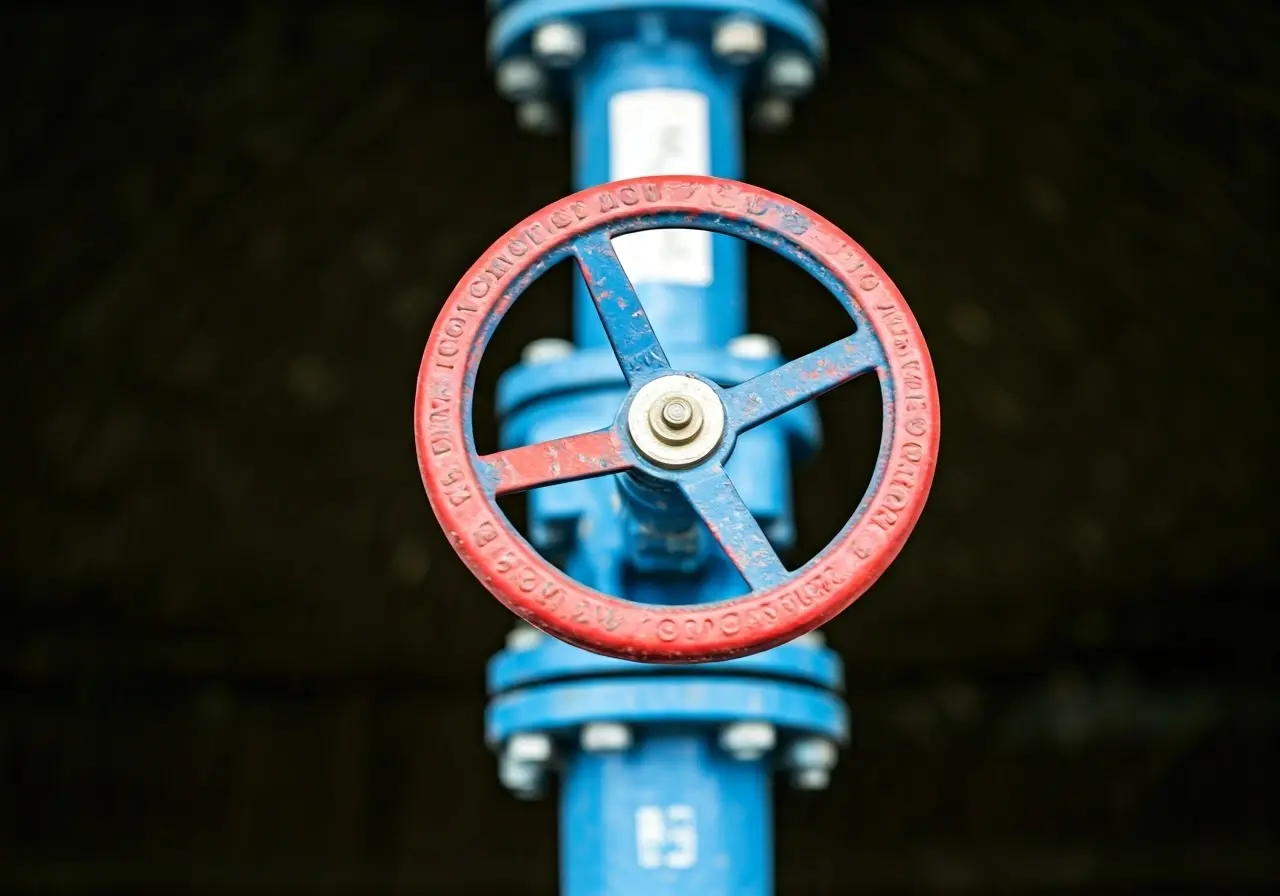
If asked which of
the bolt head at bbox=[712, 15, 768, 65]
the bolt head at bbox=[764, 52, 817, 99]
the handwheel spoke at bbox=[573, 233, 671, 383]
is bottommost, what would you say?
the handwheel spoke at bbox=[573, 233, 671, 383]

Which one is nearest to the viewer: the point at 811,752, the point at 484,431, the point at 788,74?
the point at 811,752

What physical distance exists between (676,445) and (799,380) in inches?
6.1

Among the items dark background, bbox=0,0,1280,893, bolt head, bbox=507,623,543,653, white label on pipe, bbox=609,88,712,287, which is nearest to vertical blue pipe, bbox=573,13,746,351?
white label on pipe, bbox=609,88,712,287

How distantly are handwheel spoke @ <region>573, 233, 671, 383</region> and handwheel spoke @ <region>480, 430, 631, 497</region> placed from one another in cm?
9

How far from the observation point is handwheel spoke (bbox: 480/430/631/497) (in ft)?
6.27

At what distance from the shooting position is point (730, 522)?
Result: 1907 millimetres

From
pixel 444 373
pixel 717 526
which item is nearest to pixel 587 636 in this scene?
pixel 717 526

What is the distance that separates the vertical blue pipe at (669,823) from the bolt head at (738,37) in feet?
3.09

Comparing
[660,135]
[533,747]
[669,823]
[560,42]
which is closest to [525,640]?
[533,747]

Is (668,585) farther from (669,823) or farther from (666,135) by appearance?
(666,135)

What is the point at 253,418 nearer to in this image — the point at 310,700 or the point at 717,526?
the point at 310,700

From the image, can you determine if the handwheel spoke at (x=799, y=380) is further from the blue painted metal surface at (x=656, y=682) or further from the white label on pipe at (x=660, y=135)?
the white label on pipe at (x=660, y=135)

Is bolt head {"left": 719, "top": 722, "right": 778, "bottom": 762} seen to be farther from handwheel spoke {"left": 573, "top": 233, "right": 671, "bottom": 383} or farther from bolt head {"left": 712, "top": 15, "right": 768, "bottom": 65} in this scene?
bolt head {"left": 712, "top": 15, "right": 768, "bottom": 65}

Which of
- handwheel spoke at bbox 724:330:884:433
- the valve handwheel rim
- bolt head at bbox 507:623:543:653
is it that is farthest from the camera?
bolt head at bbox 507:623:543:653
